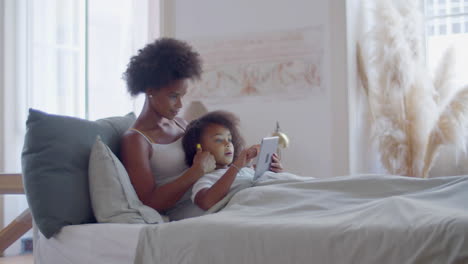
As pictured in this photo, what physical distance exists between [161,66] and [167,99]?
0.46 ft

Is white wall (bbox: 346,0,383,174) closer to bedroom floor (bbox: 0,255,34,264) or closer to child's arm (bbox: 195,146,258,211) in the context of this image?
child's arm (bbox: 195,146,258,211)

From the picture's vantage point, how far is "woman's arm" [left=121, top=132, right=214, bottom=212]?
2.30 metres

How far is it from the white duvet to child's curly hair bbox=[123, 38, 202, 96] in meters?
0.64

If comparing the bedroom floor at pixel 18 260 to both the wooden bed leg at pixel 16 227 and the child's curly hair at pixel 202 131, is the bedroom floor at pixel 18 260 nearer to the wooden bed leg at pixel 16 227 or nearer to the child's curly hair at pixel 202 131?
the wooden bed leg at pixel 16 227

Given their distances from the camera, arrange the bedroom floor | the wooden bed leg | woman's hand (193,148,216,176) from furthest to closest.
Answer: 1. the bedroom floor
2. the wooden bed leg
3. woman's hand (193,148,216,176)

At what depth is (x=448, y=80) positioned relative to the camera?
3859 millimetres

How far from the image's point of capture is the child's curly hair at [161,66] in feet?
8.37

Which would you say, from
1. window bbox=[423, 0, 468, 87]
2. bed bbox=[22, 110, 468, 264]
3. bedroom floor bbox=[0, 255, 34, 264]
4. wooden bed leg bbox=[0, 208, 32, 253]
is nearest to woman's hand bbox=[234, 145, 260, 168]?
bed bbox=[22, 110, 468, 264]

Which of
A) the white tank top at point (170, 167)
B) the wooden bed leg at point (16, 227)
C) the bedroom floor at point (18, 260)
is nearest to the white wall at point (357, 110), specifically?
the white tank top at point (170, 167)

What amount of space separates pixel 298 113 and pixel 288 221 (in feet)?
7.27

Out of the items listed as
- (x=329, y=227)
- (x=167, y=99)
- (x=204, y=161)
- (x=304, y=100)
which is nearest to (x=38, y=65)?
(x=304, y=100)

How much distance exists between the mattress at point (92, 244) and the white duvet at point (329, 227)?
0.08m

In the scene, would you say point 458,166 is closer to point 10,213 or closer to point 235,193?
point 235,193

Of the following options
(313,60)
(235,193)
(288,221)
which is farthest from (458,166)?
(288,221)
